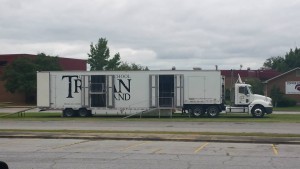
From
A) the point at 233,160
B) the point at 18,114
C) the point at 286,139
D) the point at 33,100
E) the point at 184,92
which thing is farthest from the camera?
the point at 33,100

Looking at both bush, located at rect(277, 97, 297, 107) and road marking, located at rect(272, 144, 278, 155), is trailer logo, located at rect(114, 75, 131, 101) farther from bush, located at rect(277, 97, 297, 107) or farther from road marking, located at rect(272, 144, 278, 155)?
bush, located at rect(277, 97, 297, 107)

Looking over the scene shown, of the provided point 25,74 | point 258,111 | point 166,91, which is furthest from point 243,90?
point 25,74

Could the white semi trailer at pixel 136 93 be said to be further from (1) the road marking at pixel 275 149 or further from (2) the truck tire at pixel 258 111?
(1) the road marking at pixel 275 149

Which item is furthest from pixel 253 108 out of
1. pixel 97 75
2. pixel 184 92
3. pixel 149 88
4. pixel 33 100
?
pixel 33 100

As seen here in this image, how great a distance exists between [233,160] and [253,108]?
25893mm

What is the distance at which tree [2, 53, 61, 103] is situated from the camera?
6888 centimetres

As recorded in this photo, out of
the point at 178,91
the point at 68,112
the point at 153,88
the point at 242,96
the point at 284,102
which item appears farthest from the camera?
the point at 284,102

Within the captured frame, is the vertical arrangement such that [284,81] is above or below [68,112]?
above

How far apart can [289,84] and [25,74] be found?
38.8 meters

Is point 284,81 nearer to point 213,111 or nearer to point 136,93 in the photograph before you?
point 213,111

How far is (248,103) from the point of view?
38.9 metres

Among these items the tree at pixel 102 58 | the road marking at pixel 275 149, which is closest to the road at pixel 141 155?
the road marking at pixel 275 149

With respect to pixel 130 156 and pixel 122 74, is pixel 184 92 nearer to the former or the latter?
pixel 122 74

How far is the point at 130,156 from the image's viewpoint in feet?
46.4
